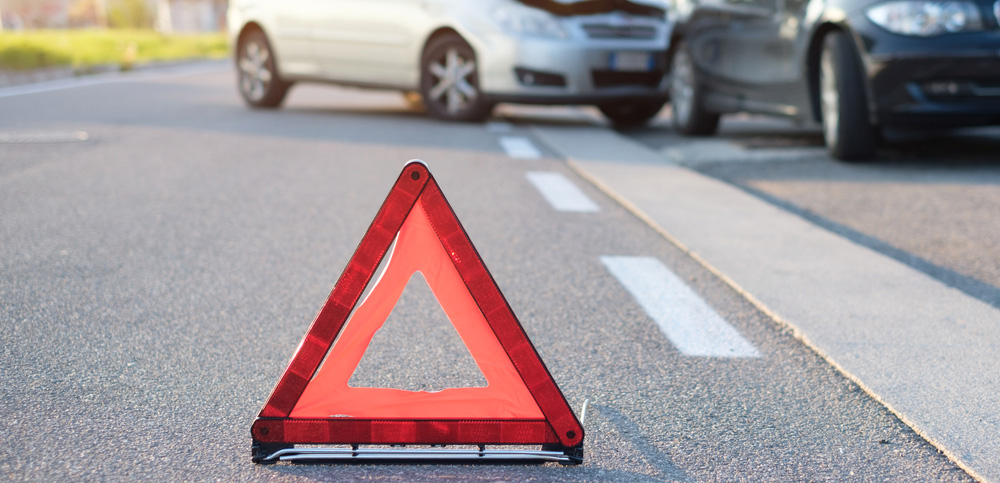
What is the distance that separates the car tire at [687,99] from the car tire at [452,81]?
70.6 inches

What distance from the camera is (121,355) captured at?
3.22m

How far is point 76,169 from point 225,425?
4753 mm

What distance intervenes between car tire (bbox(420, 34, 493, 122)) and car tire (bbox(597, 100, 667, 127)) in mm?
1412

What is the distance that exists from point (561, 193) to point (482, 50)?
4.07 meters

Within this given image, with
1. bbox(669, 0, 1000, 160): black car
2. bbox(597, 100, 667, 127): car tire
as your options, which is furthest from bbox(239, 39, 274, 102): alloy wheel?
bbox(669, 0, 1000, 160): black car

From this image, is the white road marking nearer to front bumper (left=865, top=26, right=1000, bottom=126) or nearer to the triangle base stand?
front bumper (left=865, top=26, right=1000, bottom=126)

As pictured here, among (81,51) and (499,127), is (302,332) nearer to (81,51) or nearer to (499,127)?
(499,127)

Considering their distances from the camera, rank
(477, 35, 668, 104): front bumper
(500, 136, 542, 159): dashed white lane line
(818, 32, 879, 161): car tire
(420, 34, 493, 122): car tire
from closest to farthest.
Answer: (818, 32, 879, 161): car tire
(500, 136, 542, 159): dashed white lane line
(477, 35, 668, 104): front bumper
(420, 34, 493, 122): car tire

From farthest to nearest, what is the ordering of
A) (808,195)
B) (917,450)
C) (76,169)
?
(76,169), (808,195), (917,450)

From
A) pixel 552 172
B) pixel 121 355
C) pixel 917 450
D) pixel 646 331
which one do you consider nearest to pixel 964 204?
pixel 552 172

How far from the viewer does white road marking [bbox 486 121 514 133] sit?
10315mm

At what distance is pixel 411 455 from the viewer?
8.07 ft

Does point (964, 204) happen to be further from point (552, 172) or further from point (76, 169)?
point (76, 169)

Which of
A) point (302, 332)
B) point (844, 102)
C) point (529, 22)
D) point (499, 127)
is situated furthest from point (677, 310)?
point (499, 127)
